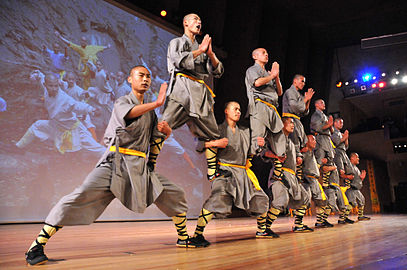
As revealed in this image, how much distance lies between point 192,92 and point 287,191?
54.8 inches

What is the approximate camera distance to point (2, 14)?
4.34 metres

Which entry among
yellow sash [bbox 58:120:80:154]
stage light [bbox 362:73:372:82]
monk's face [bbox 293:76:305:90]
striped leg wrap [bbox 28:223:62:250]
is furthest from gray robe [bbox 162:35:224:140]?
stage light [bbox 362:73:372:82]

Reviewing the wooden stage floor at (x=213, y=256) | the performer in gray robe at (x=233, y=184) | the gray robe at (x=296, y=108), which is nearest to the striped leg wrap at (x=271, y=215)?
the performer in gray robe at (x=233, y=184)

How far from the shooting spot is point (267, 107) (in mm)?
3295

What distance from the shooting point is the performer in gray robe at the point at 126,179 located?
1818 millimetres

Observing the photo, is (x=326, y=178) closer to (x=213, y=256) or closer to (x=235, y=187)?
(x=235, y=187)

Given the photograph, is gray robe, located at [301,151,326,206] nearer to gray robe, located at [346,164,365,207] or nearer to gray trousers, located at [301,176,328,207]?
gray trousers, located at [301,176,328,207]

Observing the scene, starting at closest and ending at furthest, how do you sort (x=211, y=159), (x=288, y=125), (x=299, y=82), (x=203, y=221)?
1. (x=203, y=221)
2. (x=211, y=159)
3. (x=288, y=125)
4. (x=299, y=82)

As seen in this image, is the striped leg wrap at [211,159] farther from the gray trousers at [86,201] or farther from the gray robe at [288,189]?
the gray robe at [288,189]

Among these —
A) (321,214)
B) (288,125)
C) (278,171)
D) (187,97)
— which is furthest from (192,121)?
(321,214)

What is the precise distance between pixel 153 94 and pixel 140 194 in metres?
3.90

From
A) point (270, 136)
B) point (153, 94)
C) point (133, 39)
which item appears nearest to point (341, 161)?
point (270, 136)

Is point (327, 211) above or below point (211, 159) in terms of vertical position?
below

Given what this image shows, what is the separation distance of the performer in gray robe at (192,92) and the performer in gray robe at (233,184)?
0.29 feet
